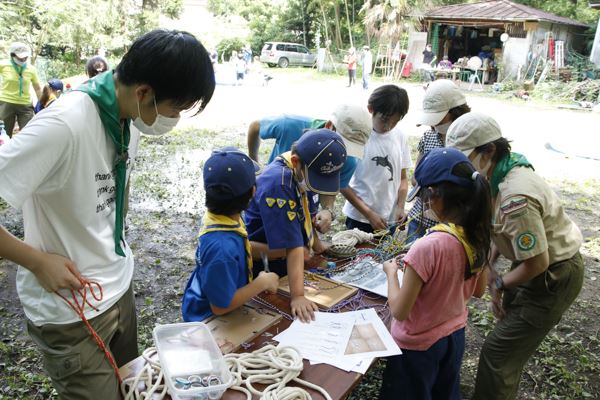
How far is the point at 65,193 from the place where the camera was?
1.23 m

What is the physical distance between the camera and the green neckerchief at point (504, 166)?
6.46ft

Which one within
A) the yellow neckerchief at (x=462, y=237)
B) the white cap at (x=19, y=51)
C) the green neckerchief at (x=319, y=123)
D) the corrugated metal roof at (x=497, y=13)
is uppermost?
the corrugated metal roof at (x=497, y=13)

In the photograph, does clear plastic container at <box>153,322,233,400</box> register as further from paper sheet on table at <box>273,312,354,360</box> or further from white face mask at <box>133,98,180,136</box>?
white face mask at <box>133,98,180,136</box>

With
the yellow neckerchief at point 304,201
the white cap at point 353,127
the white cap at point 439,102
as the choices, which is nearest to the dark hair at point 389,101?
the white cap at point 439,102

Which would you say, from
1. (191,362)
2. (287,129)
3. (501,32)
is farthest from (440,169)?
(501,32)

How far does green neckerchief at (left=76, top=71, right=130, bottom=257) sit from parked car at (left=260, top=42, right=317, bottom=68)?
23.8 metres

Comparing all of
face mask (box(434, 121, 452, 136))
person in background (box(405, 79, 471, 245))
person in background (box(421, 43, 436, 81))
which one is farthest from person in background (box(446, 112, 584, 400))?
person in background (box(421, 43, 436, 81))

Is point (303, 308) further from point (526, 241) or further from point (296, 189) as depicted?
point (526, 241)

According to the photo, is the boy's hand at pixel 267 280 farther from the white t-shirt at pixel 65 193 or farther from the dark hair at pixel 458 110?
the dark hair at pixel 458 110

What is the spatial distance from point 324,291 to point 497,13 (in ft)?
66.0

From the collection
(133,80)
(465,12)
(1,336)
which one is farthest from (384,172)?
(465,12)

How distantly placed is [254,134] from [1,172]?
2403 millimetres

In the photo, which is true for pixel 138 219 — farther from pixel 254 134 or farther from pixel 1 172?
pixel 1 172

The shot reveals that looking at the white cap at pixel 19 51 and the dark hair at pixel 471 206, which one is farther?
the white cap at pixel 19 51
